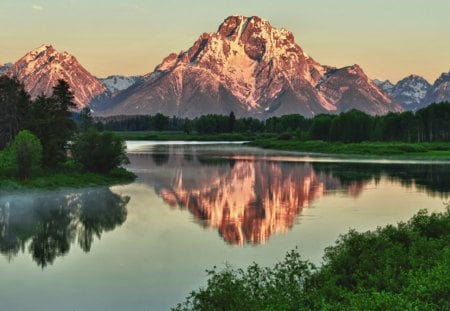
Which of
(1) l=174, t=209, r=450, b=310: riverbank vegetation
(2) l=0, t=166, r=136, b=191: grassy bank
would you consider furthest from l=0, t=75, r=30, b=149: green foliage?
(1) l=174, t=209, r=450, b=310: riverbank vegetation

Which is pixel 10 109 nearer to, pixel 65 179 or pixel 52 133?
pixel 52 133

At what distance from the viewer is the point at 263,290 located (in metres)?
28.2

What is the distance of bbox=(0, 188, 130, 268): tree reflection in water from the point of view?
49.9 meters

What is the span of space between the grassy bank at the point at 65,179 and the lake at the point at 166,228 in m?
2.64

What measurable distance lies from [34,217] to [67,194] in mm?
18374

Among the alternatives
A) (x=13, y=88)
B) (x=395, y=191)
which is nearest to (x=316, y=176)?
(x=395, y=191)

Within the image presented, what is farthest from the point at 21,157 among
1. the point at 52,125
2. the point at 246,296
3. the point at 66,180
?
the point at 246,296

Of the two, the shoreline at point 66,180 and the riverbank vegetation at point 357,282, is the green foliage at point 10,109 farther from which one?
the riverbank vegetation at point 357,282

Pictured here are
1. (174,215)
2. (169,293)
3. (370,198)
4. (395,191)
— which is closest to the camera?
(169,293)

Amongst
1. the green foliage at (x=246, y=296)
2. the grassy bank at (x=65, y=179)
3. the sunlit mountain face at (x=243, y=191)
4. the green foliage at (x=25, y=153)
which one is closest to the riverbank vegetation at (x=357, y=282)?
the green foliage at (x=246, y=296)

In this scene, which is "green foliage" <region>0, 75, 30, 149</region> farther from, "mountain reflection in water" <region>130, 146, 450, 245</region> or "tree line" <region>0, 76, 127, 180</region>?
"mountain reflection in water" <region>130, 146, 450, 245</region>

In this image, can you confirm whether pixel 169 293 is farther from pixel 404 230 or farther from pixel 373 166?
pixel 373 166

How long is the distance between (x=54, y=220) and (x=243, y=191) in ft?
116

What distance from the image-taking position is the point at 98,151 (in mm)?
97062
